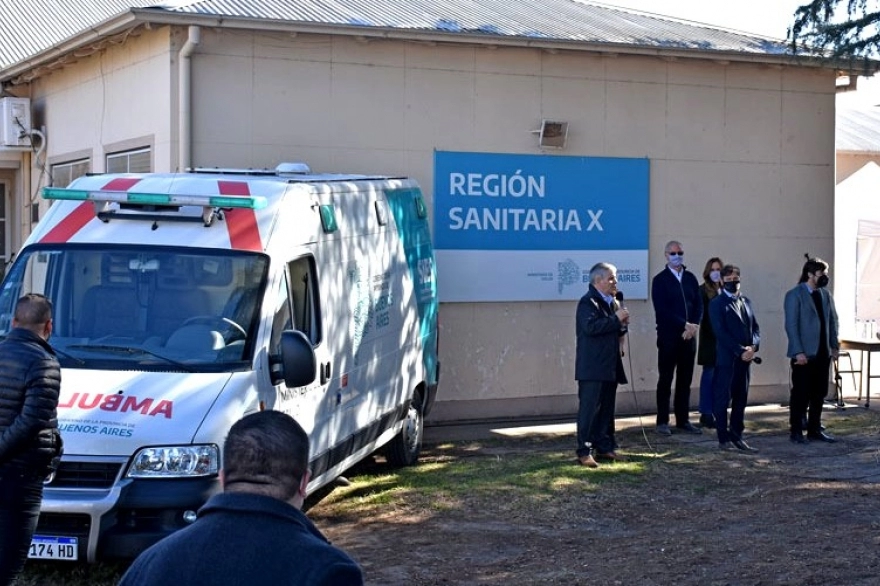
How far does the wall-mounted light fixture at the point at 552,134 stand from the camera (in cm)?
1466

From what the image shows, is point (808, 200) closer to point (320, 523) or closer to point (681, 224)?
point (681, 224)

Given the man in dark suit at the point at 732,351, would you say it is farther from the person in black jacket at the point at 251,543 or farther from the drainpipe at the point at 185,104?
the person in black jacket at the point at 251,543

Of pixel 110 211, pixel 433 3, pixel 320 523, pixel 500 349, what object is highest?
pixel 433 3

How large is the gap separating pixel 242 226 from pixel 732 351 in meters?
5.98

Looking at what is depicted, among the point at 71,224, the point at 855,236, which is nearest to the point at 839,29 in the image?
the point at 71,224

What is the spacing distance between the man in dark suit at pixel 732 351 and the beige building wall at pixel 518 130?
81.9 inches

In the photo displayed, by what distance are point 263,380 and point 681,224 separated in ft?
27.9

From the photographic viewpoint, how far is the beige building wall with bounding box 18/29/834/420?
44.1 ft

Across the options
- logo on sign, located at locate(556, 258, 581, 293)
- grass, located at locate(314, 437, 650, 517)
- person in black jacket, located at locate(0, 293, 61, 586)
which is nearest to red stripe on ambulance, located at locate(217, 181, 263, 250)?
person in black jacket, located at locate(0, 293, 61, 586)

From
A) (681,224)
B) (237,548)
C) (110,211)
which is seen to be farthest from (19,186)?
(237,548)

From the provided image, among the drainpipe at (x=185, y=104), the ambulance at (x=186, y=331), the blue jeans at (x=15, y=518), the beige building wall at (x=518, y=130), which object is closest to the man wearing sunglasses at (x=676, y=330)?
the beige building wall at (x=518, y=130)

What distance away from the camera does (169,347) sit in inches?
323

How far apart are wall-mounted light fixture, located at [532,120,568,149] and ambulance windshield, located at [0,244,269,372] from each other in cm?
668

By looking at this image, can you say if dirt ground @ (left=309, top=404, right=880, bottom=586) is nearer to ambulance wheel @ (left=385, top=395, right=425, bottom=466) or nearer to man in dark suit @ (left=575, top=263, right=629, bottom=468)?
ambulance wheel @ (left=385, top=395, right=425, bottom=466)
